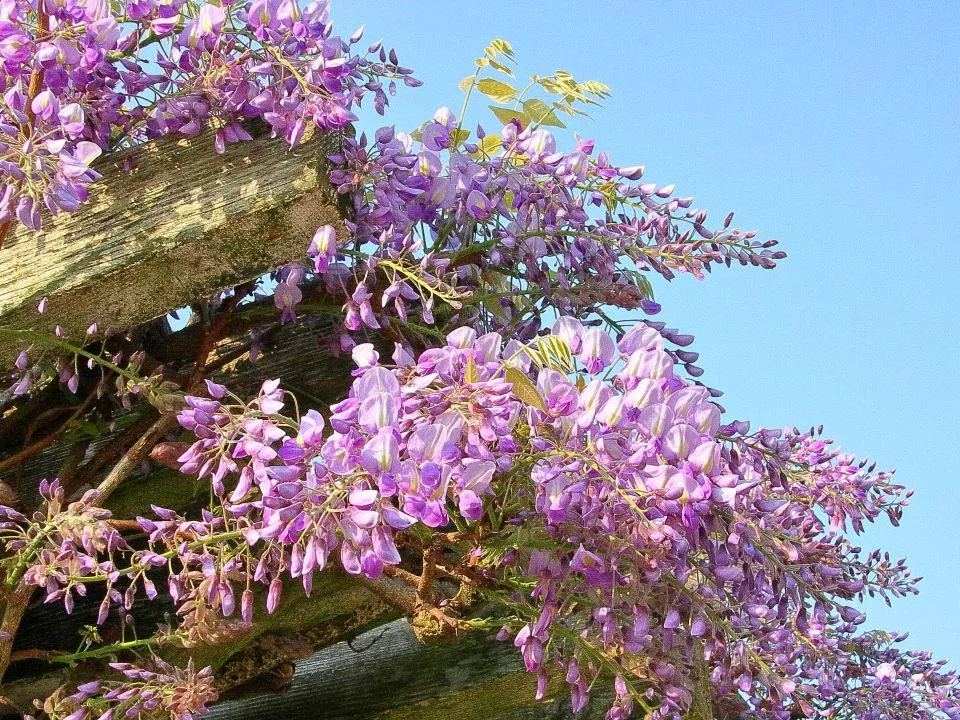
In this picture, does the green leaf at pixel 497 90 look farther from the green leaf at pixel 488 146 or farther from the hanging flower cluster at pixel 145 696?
the hanging flower cluster at pixel 145 696

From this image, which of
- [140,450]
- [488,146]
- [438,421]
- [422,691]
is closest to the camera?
[438,421]

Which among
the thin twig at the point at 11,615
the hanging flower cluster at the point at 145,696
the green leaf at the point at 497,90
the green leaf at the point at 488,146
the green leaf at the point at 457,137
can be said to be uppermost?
the green leaf at the point at 497,90

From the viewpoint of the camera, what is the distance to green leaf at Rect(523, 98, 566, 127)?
2.19 meters

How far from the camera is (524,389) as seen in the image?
1.30 meters

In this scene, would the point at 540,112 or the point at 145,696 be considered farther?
the point at 540,112

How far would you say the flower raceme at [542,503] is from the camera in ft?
3.93

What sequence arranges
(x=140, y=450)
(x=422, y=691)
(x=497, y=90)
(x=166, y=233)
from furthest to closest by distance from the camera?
(x=422, y=691) → (x=497, y=90) → (x=140, y=450) → (x=166, y=233)

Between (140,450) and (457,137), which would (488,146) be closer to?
(457,137)

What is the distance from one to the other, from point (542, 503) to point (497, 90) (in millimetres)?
1191

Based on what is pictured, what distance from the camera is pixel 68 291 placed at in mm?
1585

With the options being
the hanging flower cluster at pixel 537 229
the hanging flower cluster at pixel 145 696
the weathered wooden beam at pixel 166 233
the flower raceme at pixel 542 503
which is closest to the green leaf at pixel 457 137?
the hanging flower cluster at pixel 537 229

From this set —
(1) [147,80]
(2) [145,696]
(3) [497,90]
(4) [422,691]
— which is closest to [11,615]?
(2) [145,696]

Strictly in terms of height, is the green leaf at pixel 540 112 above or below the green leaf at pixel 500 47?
below

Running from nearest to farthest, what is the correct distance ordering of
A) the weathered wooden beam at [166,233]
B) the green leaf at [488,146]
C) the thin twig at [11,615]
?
the weathered wooden beam at [166,233] → the thin twig at [11,615] → the green leaf at [488,146]
